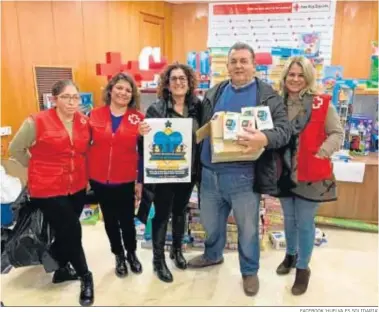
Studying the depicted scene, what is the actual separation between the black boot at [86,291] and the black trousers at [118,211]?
11.2 inches

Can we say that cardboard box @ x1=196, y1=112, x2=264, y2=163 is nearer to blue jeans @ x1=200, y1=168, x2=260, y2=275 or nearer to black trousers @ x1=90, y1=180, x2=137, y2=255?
blue jeans @ x1=200, y1=168, x2=260, y2=275

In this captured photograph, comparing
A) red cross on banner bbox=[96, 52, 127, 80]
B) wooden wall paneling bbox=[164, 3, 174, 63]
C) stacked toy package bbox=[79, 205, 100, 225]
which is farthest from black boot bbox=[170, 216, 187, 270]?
wooden wall paneling bbox=[164, 3, 174, 63]

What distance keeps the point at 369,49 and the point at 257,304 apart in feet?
13.4

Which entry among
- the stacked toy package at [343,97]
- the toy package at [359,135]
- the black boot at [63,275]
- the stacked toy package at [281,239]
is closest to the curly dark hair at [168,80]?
the black boot at [63,275]

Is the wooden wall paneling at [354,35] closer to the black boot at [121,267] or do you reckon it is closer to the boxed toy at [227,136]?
the boxed toy at [227,136]

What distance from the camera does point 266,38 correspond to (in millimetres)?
4941

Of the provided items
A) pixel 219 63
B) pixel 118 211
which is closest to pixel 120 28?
pixel 219 63

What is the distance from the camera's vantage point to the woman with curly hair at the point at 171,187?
202 centimetres

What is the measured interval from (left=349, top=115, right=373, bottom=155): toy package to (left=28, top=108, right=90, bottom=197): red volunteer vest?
7.96 feet

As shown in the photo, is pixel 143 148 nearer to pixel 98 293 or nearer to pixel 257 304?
pixel 98 293

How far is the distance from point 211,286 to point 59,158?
1.19 m

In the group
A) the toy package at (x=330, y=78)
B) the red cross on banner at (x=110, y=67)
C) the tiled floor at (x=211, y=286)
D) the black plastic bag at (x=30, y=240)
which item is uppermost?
the red cross on banner at (x=110, y=67)

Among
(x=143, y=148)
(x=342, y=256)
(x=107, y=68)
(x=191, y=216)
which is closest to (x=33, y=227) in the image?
(x=143, y=148)

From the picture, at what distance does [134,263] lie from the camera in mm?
2369
